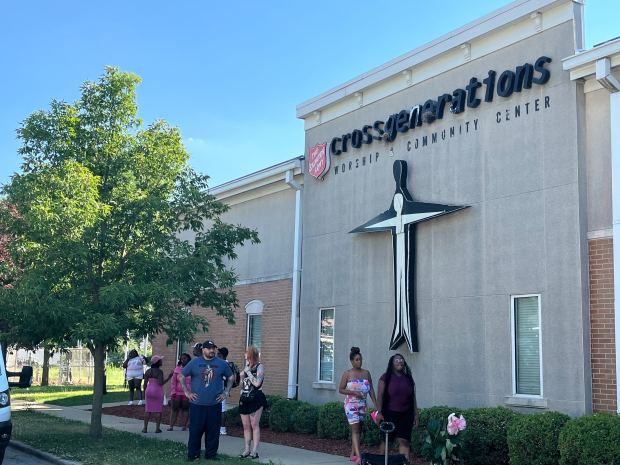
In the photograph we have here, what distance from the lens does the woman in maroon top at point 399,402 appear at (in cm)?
1020

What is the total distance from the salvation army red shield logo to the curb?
311 inches

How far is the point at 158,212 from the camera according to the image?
13.7 m

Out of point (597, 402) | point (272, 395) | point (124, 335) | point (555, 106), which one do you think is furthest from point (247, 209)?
point (597, 402)

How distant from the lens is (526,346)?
37.1 feet

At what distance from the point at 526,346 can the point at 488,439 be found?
63.2 inches

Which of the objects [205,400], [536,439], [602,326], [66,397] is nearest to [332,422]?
[205,400]

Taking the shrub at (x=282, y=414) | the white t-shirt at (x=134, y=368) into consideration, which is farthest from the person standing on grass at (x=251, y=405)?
the white t-shirt at (x=134, y=368)

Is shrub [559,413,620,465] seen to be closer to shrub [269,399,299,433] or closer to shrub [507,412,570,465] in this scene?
shrub [507,412,570,465]

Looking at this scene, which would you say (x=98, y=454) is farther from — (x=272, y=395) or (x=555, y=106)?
(x=555, y=106)

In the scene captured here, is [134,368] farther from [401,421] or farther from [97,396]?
[401,421]

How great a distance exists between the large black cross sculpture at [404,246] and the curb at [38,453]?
5.90m

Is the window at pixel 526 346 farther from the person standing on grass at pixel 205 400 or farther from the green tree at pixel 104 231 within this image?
the green tree at pixel 104 231

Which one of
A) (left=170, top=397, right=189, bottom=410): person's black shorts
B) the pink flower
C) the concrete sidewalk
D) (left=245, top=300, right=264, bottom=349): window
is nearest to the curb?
the concrete sidewalk

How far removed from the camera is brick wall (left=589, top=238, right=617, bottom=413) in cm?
1012
